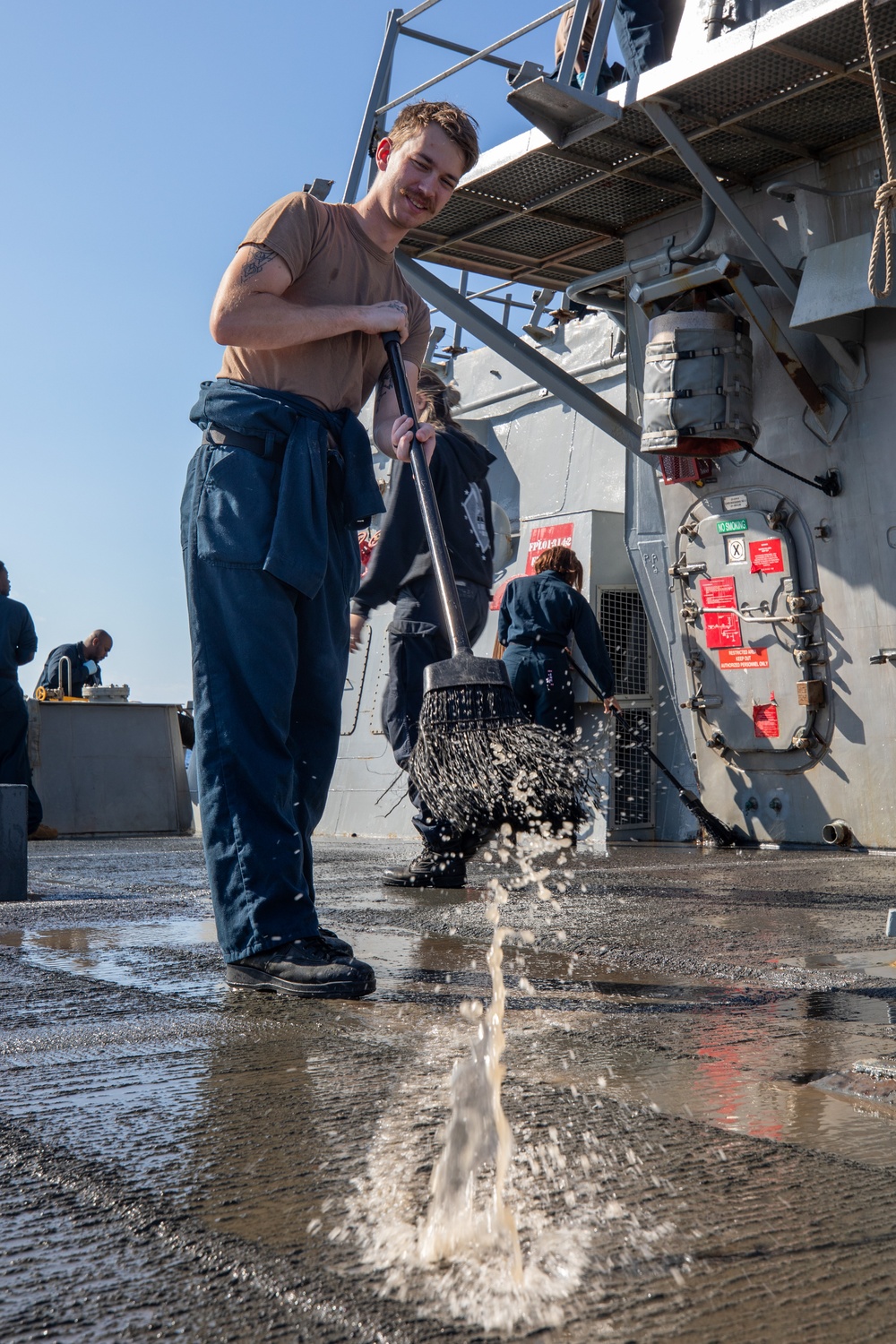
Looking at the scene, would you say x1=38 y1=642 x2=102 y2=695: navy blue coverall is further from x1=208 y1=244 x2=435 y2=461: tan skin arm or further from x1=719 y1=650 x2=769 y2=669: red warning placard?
x1=208 y1=244 x2=435 y2=461: tan skin arm

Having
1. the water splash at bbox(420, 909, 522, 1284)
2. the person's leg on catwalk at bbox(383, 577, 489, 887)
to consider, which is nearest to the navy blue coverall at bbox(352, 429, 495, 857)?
the person's leg on catwalk at bbox(383, 577, 489, 887)

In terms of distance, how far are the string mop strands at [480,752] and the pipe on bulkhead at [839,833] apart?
4500 mm

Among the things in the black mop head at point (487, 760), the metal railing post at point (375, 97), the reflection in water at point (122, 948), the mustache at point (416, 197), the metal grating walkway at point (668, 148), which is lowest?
the reflection in water at point (122, 948)

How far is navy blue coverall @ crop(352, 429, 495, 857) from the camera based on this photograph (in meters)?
5.22

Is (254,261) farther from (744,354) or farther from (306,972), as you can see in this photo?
(744,354)

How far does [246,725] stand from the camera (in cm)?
261

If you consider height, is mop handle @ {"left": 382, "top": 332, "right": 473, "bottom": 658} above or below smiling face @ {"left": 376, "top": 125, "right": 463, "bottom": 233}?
below

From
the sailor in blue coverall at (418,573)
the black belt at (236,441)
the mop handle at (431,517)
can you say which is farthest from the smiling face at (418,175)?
the sailor in blue coverall at (418,573)

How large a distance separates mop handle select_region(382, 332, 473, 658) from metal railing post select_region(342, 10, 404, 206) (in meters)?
5.33

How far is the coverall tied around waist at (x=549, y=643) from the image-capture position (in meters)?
7.14

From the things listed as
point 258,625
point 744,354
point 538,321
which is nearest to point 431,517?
point 258,625

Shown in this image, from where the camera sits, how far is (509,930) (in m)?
3.41

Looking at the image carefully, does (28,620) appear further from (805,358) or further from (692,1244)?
(692,1244)

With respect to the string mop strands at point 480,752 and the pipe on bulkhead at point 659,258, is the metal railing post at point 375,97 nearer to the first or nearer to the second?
the pipe on bulkhead at point 659,258
